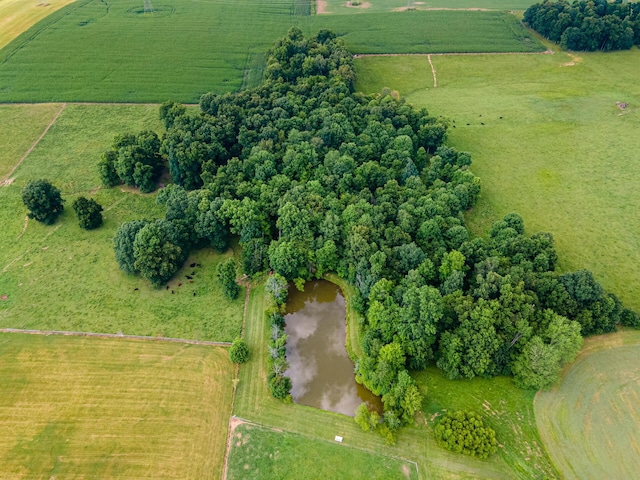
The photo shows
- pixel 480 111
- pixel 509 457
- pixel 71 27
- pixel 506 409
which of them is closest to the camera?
pixel 509 457

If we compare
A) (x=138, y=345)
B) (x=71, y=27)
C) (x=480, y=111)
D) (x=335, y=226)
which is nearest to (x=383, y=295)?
(x=335, y=226)

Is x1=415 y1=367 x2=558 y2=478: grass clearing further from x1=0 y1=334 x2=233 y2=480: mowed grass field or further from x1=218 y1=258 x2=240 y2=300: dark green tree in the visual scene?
x1=218 y1=258 x2=240 y2=300: dark green tree

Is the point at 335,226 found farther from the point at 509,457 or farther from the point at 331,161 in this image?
the point at 509,457

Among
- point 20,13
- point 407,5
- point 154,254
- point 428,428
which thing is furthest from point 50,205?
point 407,5

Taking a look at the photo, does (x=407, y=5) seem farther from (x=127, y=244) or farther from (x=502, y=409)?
(x=502, y=409)

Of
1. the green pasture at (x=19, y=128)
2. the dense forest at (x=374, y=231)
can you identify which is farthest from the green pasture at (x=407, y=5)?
the green pasture at (x=19, y=128)

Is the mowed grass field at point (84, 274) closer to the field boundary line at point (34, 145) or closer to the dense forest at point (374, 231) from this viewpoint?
the field boundary line at point (34, 145)

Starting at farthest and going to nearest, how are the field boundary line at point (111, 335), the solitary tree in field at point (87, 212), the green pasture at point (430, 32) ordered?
the green pasture at point (430, 32) → the solitary tree in field at point (87, 212) → the field boundary line at point (111, 335)

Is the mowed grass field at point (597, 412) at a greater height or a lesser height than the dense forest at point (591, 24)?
lesser
